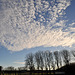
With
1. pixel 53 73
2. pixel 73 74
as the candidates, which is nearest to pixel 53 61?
pixel 73 74

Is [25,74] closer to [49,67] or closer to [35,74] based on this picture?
[35,74]

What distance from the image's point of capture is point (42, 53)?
43094mm

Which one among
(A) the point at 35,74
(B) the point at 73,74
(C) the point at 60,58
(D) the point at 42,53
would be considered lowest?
(B) the point at 73,74

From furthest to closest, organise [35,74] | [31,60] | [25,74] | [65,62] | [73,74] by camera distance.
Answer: [31,60], [65,62], [73,74], [35,74], [25,74]

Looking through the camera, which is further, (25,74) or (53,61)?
(53,61)

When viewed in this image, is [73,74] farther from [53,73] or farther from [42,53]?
[42,53]

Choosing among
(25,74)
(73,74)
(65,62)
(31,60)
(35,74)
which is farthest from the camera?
(31,60)

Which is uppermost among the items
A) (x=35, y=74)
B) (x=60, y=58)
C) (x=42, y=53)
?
(x=42, y=53)

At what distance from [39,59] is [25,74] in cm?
2887

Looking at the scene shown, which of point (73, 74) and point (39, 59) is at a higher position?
point (39, 59)

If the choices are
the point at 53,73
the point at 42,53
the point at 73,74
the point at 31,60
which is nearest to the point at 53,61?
the point at 42,53

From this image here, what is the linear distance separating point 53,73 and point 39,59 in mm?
27584

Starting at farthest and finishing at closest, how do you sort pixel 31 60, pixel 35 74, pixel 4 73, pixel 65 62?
1. pixel 31 60
2. pixel 65 62
3. pixel 35 74
4. pixel 4 73

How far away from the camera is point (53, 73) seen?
15.3 metres
